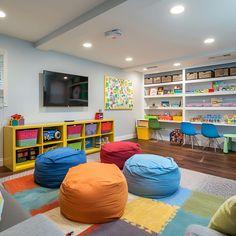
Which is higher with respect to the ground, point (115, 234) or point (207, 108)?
point (207, 108)

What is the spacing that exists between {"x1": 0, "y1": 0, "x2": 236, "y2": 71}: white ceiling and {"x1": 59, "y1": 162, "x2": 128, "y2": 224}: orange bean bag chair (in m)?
2.07

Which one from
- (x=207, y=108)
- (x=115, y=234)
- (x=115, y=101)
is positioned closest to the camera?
(x=115, y=234)

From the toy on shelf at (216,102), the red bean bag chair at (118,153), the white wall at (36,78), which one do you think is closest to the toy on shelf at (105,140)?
the white wall at (36,78)

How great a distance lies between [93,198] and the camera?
1795 mm

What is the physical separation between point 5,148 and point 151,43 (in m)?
3.58

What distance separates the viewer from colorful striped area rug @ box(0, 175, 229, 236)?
1739mm

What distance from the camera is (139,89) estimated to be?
22.5 feet

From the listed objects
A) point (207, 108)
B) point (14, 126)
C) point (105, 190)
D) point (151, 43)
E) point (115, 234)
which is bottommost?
point (115, 234)

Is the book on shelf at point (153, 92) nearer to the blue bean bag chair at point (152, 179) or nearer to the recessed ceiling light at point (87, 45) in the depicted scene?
the recessed ceiling light at point (87, 45)

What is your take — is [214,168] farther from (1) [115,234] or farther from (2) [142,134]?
(2) [142,134]

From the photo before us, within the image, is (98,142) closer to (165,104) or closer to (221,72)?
(165,104)

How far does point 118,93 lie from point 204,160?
10.6ft

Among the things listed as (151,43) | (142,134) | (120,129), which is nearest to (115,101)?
(120,129)

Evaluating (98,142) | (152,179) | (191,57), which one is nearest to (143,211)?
(152,179)
